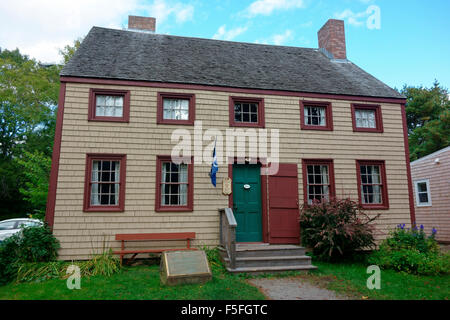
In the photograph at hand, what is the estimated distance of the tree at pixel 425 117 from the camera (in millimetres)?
23797

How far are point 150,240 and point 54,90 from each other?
1901cm

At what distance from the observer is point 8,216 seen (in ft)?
71.6

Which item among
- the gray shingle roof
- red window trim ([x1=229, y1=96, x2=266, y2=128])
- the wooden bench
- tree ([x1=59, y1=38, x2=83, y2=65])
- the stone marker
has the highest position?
tree ([x1=59, y1=38, x2=83, y2=65])

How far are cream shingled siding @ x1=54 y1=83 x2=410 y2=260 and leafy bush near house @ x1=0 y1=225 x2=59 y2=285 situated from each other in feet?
0.86

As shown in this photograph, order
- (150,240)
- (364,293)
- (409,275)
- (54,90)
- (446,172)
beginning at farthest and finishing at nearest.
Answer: (54,90)
(446,172)
(150,240)
(409,275)
(364,293)

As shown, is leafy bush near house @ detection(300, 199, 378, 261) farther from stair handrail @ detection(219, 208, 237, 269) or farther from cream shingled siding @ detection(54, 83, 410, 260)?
stair handrail @ detection(219, 208, 237, 269)

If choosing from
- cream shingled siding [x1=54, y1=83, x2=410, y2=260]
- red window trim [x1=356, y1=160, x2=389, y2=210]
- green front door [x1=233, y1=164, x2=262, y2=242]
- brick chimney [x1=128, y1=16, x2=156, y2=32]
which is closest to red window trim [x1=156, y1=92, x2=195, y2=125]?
cream shingled siding [x1=54, y1=83, x2=410, y2=260]

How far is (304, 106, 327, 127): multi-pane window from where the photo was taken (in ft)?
30.9

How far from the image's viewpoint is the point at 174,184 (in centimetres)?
832

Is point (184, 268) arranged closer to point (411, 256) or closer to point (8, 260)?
point (8, 260)

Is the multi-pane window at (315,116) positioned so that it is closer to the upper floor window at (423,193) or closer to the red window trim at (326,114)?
the red window trim at (326,114)

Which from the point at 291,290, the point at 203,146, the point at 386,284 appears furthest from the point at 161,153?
the point at 386,284
